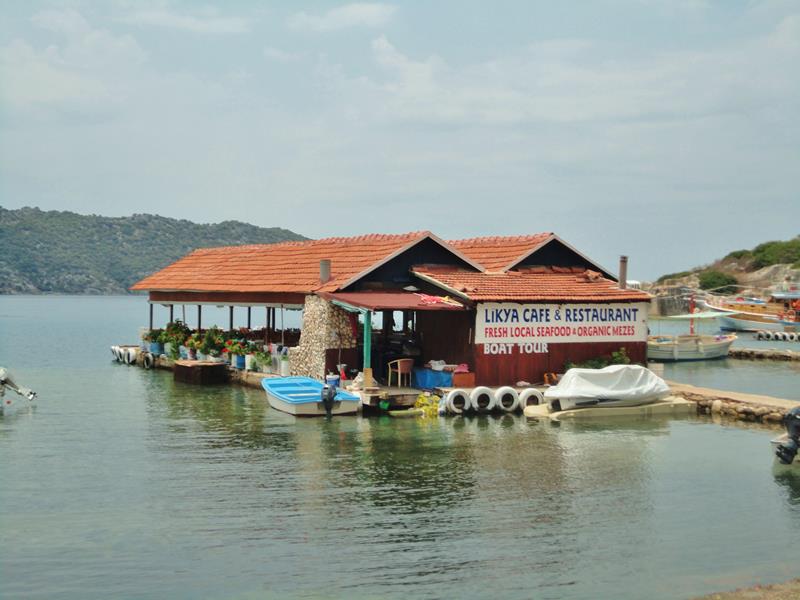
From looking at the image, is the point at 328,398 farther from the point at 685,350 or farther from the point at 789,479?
the point at 685,350

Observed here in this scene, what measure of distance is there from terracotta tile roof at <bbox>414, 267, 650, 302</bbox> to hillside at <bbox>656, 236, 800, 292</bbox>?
276 feet

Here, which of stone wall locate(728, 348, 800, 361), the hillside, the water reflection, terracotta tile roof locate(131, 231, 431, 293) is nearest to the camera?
the water reflection

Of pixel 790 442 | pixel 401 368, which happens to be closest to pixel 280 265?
pixel 401 368

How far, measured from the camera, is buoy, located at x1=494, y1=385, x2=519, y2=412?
27531 mm

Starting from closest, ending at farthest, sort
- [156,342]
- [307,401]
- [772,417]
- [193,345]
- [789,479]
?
[789,479] < [772,417] < [307,401] < [193,345] < [156,342]

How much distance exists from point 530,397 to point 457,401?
2.44 m

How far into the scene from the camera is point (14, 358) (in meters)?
54.4

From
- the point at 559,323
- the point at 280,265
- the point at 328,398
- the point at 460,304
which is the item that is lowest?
the point at 328,398

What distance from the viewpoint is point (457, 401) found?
27156mm

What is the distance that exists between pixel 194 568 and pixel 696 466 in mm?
11747

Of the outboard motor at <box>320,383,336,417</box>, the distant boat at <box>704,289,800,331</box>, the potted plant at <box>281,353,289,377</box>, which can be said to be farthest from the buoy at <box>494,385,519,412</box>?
the distant boat at <box>704,289,800,331</box>

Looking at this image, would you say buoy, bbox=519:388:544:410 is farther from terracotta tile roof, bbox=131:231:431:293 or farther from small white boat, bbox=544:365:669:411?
terracotta tile roof, bbox=131:231:431:293

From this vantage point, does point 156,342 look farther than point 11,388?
Yes

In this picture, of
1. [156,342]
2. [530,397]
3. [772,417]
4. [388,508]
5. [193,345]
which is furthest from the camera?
[156,342]
